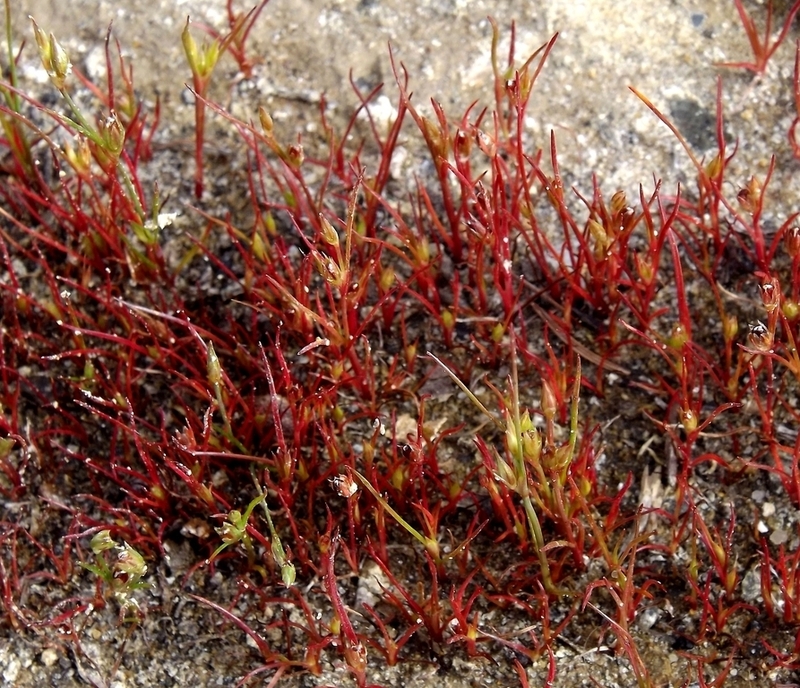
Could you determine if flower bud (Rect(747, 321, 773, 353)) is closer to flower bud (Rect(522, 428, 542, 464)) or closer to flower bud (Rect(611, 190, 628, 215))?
flower bud (Rect(611, 190, 628, 215))

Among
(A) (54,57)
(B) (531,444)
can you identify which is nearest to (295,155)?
(A) (54,57)

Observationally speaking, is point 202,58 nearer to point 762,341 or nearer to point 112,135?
point 112,135

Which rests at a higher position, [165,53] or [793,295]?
[165,53]

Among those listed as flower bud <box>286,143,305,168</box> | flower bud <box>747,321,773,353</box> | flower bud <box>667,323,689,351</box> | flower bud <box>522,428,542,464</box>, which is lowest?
flower bud <box>522,428,542,464</box>

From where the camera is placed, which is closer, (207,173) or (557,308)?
(557,308)

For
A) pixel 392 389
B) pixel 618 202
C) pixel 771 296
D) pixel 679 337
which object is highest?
pixel 618 202

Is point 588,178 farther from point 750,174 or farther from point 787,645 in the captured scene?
point 787,645

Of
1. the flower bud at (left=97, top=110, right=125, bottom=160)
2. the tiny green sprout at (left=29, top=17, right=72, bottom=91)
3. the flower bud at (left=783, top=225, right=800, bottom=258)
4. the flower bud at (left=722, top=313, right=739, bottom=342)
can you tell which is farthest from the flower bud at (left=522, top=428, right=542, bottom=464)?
the tiny green sprout at (left=29, top=17, right=72, bottom=91)

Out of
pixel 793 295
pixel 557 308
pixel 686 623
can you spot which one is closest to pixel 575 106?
pixel 557 308
